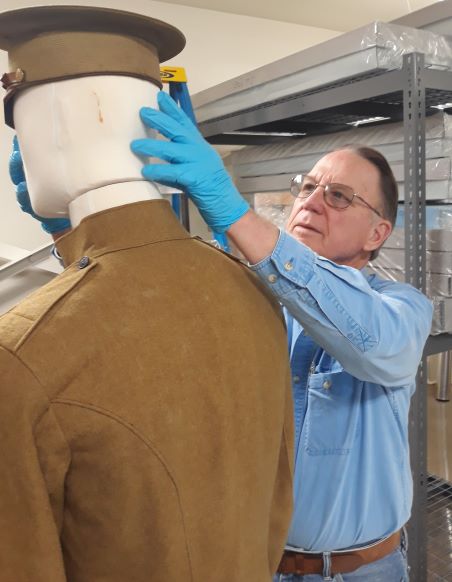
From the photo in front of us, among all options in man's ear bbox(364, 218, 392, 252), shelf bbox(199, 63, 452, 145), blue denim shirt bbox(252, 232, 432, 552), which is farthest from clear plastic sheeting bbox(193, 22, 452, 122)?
blue denim shirt bbox(252, 232, 432, 552)

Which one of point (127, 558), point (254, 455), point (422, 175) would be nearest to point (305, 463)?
Result: point (254, 455)

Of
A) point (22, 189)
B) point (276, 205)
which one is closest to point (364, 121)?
point (276, 205)

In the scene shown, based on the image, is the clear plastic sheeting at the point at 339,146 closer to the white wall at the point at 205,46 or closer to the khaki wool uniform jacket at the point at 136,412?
the white wall at the point at 205,46

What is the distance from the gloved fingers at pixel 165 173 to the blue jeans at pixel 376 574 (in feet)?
2.63

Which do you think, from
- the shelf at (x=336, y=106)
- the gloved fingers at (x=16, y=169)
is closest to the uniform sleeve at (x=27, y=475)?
the gloved fingers at (x=16, y=169)

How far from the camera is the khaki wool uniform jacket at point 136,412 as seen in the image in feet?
1.67

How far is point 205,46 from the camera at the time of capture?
9.48 ft

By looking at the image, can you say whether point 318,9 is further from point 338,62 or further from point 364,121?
point 338,62

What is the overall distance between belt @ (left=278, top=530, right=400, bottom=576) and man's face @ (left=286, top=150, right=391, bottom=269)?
0.58 meters

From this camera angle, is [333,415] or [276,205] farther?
[276,205]

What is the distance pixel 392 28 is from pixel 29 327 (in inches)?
Answer: 52.0

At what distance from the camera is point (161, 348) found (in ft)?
1.87

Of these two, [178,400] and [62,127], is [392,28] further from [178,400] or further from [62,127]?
[178,400]

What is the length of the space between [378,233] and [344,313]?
17.5 inches
